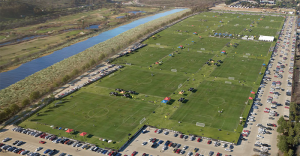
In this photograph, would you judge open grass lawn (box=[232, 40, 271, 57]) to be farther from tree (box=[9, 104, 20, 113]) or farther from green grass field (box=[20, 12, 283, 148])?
tree (box=[9, 104, 20, 113])

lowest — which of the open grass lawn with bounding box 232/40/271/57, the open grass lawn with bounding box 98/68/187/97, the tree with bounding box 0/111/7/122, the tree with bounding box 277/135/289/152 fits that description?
the tree with bounding box 277/135/289/152

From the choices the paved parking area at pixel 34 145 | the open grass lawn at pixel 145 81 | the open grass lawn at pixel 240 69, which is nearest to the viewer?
the paved parking area at pixel 34 145

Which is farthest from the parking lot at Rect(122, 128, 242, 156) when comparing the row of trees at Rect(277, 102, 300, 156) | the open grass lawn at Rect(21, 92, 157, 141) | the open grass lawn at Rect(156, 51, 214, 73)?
the open grass lawn at Rect(156, 51, 214, 73)

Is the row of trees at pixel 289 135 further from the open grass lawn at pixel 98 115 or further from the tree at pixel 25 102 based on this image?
the tree at pixel 25 102

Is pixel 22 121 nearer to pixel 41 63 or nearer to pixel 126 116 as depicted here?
pixel 126 116

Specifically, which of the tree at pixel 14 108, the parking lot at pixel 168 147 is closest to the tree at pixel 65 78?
the tree at pixel 14 108
